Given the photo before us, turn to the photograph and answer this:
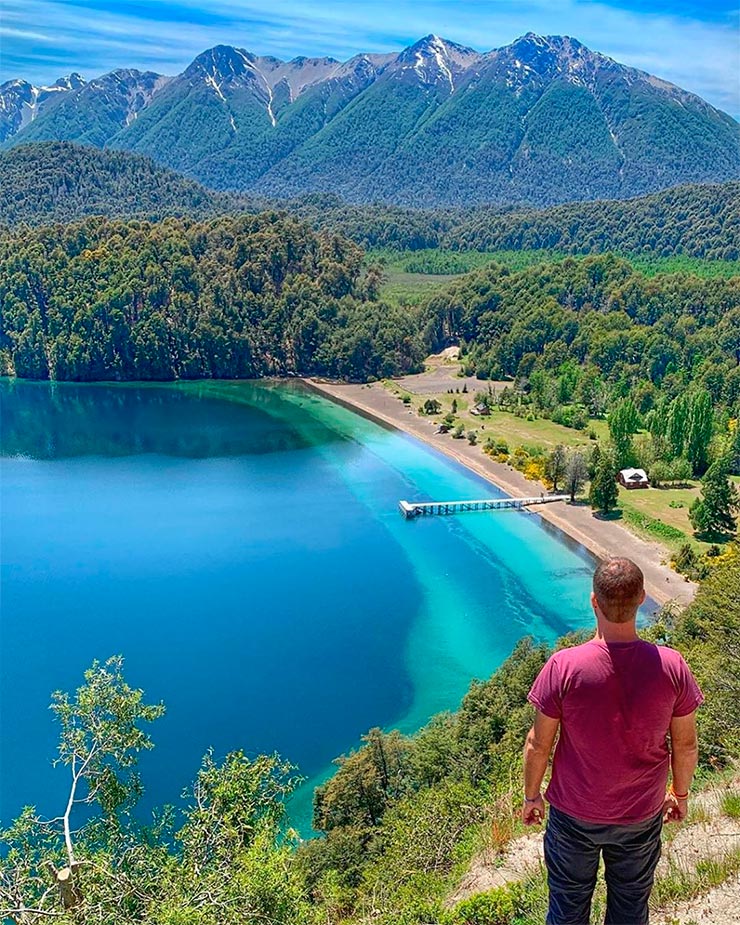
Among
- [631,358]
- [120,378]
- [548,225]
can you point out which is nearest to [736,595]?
[631,358]

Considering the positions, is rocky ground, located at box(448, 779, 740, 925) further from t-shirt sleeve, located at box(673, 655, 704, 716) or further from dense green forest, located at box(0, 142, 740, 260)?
dense green forest, located at box(0, 142, 740, 260)

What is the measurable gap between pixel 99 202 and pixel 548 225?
272 feet

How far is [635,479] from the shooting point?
Result: 48906 millimetres

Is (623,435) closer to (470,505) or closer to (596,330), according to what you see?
(470,505)

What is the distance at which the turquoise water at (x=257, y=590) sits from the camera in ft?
87.7

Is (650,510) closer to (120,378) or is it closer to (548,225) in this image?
(120,378)

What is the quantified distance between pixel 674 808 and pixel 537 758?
1049 mm

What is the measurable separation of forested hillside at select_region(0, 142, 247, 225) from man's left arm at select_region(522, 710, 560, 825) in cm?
14149

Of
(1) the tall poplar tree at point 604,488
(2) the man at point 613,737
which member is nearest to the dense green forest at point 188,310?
(1) the tall poplar tree at point 604,488

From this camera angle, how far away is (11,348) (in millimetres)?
90062

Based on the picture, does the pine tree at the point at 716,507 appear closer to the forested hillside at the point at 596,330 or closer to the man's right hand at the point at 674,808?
the forested hillside at the point at 596,330

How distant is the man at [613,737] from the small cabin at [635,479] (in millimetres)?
46328

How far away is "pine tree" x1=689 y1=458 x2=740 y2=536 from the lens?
40562mm

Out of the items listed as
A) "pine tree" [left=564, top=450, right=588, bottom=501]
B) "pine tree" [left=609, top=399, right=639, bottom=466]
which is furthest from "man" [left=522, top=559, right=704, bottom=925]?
"pine tree" [left=609, top=399, right=639, bottom=466]
